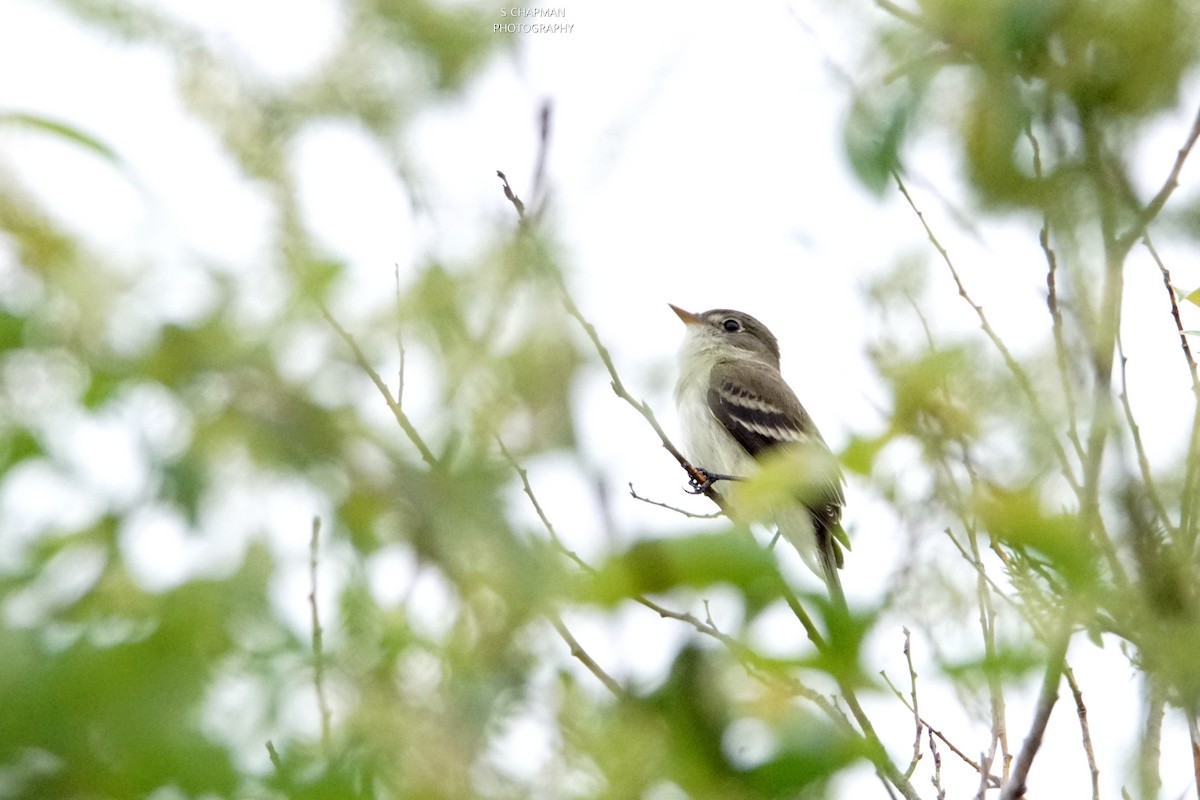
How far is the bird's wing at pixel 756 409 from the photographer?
750cm

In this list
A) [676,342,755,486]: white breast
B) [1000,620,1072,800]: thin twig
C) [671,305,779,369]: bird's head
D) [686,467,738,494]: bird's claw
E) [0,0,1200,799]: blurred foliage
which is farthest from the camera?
[671,305,779,369]: bird's head

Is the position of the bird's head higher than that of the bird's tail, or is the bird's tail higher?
the bird's head

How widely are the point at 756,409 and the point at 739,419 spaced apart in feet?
0.65

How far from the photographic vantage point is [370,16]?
3.35 ft

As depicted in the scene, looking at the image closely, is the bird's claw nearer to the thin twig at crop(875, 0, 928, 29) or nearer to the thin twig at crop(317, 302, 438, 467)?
the thin twig at crop(875, 0, 928, 29)

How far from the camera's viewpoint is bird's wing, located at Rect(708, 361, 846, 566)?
→ 750cm

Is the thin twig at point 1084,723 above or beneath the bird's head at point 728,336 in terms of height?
beneath

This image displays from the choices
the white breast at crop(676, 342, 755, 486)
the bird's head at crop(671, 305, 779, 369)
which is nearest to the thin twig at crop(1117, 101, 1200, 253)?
the white breast at crop(676, 342, 755, 486)

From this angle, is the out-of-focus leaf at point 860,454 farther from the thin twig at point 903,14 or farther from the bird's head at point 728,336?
the bird's head at point 728,336

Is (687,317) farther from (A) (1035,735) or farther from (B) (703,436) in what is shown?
(A) (1035,735)

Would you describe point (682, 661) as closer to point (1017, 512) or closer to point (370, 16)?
point (1017, 512)

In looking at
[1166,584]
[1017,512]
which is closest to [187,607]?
[1017,512]

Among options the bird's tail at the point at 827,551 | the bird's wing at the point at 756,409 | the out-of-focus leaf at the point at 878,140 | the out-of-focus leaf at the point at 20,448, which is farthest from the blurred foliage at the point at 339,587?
the bird's wing at the point at 756,409

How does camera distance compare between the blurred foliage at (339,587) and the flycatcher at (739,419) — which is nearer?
the blurred foliage at (339,587)
